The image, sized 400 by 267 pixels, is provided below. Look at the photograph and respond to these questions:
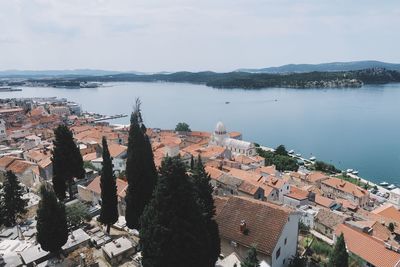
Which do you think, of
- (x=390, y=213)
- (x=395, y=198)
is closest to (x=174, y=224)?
(x=390, y=213)

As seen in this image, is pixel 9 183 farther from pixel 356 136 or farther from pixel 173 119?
pixel 173 119

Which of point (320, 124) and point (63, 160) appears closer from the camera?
point (63, 160)

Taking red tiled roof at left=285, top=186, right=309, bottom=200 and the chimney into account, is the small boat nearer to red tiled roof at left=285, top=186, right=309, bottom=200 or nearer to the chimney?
red tiled roof at left=285, top=186, right=309, bottom=200

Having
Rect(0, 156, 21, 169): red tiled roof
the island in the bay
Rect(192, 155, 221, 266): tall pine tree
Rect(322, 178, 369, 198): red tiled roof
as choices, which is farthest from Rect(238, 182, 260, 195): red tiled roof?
Rect(0, 156, 21, 169): red tiled roof

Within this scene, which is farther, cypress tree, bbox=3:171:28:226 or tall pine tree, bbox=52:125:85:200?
tall pine tree, bbox=52:125:85:200

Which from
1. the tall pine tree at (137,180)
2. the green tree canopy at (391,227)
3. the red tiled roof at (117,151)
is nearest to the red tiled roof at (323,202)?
the green tree canopy at (391,227)

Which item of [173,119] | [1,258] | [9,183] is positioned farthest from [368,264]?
[173,119]

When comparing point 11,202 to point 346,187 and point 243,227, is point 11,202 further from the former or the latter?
point 346,187
